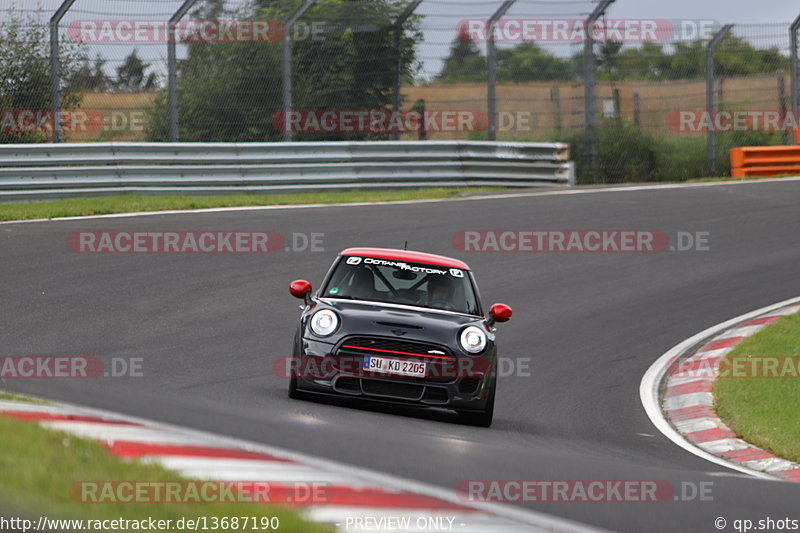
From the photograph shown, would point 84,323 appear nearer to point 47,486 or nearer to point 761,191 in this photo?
point 47,486

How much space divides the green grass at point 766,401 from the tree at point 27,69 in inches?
483

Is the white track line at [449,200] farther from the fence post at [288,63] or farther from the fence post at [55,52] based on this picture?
the fence post at [55,52]

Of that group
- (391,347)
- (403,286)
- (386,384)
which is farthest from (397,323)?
(403,286)

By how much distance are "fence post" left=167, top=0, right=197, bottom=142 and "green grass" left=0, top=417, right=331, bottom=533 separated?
1536 cm

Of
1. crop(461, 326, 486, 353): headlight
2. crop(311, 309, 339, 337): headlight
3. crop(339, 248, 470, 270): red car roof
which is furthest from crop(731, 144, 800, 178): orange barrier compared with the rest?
crop(311, 309, 339, 337): headlight

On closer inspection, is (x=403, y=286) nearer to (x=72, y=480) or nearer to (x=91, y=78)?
(x=72, y=480)

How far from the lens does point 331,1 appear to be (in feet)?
70.9

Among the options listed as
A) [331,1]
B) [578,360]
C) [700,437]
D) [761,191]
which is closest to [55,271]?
[578,360]

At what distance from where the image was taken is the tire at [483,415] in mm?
8398

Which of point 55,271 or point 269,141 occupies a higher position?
point 269,141

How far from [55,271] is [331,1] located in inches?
406

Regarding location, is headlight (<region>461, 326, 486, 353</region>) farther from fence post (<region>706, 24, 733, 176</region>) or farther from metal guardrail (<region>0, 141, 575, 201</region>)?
fence post (<region>706, 24, 733, 176</region>)

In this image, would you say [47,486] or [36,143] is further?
[36,143]

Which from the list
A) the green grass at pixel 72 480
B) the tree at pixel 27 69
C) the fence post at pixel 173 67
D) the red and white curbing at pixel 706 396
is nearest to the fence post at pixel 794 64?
the red and white curbing at pixel 706 396
